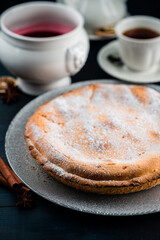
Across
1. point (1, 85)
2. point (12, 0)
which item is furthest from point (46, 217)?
point (12, 0)

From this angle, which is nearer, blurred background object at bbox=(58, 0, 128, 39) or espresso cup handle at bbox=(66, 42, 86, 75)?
espresso cup handle at bbox=(66, 42, 86, 75)

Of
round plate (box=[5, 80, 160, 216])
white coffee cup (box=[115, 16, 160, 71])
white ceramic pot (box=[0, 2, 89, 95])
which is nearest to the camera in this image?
round plate (box=[5, 80, 160, 216])

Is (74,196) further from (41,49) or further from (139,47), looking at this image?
(139,47)

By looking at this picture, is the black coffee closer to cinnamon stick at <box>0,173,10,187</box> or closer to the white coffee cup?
the white coffee cup

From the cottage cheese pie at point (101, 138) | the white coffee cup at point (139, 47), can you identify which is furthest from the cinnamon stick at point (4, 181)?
the white coffee cup at point (139, 47)

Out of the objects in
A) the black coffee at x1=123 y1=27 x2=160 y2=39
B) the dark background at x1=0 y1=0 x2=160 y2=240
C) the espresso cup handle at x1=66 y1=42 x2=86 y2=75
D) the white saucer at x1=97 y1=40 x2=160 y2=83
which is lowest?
the dark background at x1=0 y1=0 x2=160 y2=240

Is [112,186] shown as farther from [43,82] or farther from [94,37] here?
[94,37]

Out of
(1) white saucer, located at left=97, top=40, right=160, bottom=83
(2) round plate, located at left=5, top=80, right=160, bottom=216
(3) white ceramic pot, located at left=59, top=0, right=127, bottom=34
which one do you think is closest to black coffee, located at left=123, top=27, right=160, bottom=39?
(1) white saucer, located at left=97, top=40, right=160, bottom=83

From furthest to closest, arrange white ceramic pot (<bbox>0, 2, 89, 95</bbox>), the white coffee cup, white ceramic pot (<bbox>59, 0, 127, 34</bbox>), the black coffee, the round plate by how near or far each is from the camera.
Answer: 1. white ceramic pot (<bbox>59, 0, 127, 34</bbox>)
2. the black coffee
3. the white coffee cup
4. white ceramic pot (<bbox>0, 2, 89, 95</bbox>)
5. the round plate

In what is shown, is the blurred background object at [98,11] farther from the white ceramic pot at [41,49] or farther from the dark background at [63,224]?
the dark background at [63,224]
